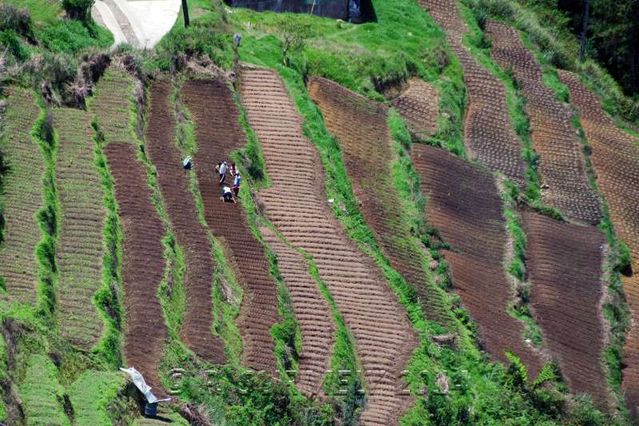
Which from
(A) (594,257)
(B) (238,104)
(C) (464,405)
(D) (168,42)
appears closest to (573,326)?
(A) (594,257)

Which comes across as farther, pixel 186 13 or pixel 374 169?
pixel 186 13

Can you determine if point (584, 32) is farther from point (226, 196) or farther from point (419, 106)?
point (226, 196)

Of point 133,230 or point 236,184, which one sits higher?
point 133,230

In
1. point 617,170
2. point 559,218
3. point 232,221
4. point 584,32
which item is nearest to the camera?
point 232,221

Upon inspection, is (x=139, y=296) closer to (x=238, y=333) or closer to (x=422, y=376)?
(x=238, y=333)

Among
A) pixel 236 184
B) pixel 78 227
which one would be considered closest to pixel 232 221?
pixel 236 184

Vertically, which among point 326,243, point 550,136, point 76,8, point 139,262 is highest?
point 76,8

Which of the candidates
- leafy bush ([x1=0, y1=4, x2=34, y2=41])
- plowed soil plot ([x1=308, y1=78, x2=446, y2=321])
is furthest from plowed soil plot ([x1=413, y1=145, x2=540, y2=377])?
leafy bush ([x1=0, y1=4, x2=34, y2=41])
